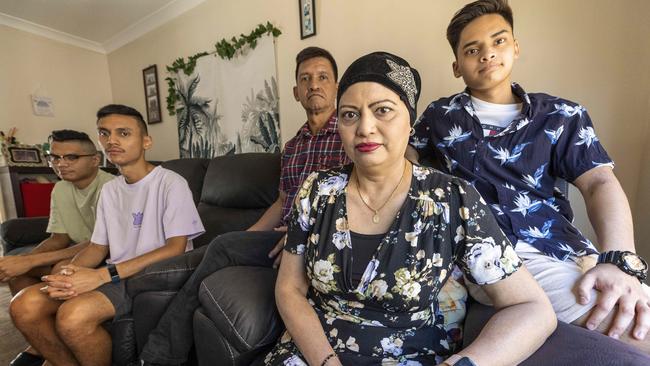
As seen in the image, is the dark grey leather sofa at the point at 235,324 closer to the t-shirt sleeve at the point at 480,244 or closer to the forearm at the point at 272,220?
the t-shirt sleeve at the point at 480,244

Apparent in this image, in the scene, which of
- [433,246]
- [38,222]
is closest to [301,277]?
[433,246]

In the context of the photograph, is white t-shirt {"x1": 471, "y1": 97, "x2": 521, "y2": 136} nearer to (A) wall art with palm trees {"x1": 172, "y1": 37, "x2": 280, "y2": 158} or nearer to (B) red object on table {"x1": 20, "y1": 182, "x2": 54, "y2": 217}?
(A) wall art with palm trees {"x1": 172, "y1": 37, "x2": 280, "y2": 158}

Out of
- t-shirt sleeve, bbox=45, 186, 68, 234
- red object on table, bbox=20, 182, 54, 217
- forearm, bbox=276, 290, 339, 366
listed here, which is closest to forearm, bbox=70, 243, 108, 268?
t-shirt sleeve, bbox=45, 186, 68, 234

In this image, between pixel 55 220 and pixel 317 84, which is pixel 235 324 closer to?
pixel 317 84

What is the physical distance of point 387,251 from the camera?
28.8 inches

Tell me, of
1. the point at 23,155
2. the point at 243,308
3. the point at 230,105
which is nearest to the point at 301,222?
the point at 243,308

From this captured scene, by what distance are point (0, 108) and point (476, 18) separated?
14.7ft

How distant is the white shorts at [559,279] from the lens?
0.74 m

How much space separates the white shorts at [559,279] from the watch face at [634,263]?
0.10 meters

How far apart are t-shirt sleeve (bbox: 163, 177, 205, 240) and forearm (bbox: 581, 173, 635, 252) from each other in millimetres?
1479

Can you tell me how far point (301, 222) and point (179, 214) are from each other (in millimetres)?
Result: 815

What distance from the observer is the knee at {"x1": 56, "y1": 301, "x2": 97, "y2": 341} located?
3.75 feet

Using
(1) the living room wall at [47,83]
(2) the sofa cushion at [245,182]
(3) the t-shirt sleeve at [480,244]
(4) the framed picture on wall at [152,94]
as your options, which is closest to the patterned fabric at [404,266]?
(3) the t-shirt sleeve at [480,244]

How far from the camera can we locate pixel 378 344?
749 millimetres
